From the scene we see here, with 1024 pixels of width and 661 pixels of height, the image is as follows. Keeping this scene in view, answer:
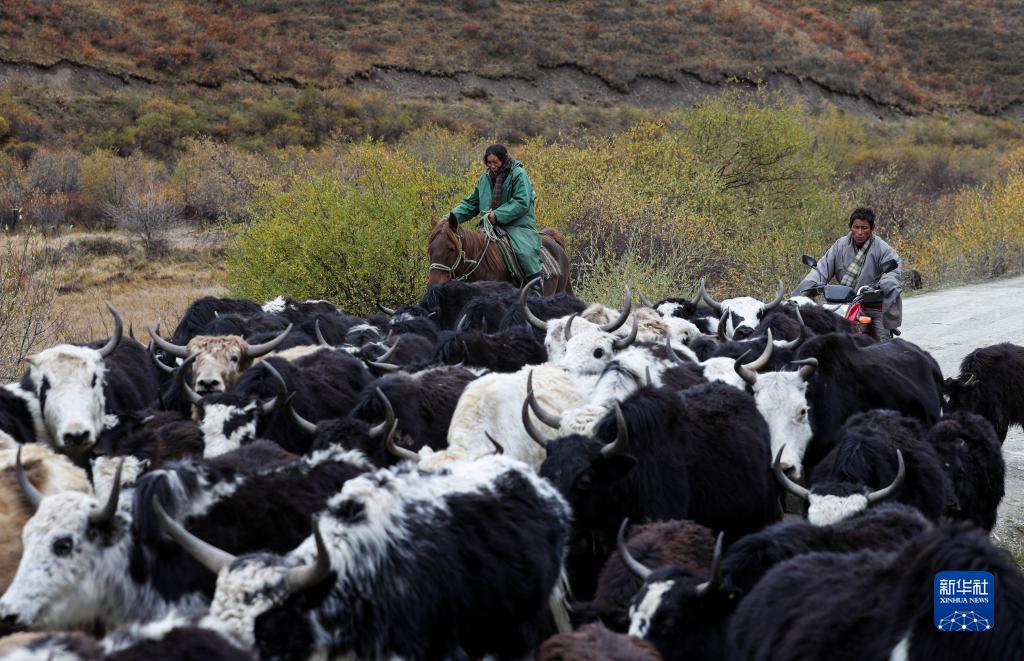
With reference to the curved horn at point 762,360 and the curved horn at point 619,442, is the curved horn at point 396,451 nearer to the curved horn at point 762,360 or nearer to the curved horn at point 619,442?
the curved horn at point 619,442

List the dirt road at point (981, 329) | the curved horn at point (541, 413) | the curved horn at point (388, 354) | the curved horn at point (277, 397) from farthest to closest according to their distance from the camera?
the curved horn at point (388, 354) < the dirt road at point (981, 329) < the curved horn at point (277, 397) < the curved horn at point (541, 413)

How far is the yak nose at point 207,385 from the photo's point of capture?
8.71 metres

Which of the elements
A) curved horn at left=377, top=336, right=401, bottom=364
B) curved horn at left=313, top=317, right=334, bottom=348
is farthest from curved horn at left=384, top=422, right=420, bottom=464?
curved horn at left=313, top=317, right=334, bottom=348

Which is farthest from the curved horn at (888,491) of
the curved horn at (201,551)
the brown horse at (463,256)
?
the brown horse at (463,256)

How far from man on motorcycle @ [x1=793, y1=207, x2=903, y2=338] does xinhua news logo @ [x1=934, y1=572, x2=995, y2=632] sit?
8091 millimetres

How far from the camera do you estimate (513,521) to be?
5.12m

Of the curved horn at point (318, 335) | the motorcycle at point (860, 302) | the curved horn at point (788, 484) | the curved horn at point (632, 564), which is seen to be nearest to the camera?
the curved horn at point (632, 564)

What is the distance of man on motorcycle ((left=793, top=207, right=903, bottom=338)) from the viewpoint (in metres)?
11.3

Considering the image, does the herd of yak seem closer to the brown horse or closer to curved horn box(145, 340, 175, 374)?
curved horn box(145, 340, 175, 374)

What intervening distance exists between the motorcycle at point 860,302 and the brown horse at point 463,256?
15.1ft

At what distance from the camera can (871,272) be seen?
11.6m

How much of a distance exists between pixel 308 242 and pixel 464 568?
38.1 ft

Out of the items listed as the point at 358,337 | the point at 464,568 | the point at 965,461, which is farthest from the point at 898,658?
the point at 358,337

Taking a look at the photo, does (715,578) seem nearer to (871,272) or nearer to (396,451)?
(396,451)
